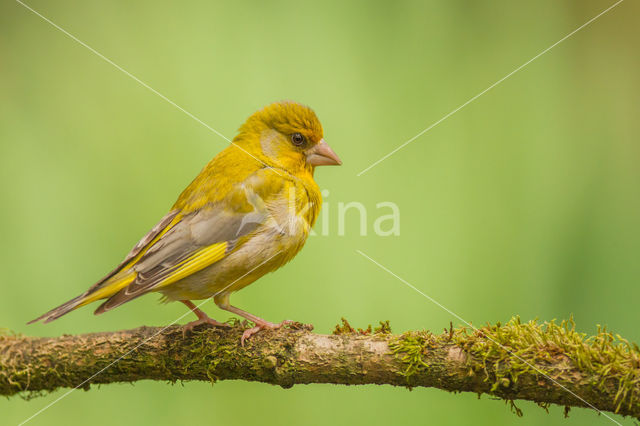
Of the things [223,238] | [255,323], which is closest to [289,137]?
[223,238]

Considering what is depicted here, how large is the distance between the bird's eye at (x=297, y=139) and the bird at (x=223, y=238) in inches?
4.3

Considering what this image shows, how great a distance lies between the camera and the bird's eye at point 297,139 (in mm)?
3039

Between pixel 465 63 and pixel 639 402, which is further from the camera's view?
pixel 465 63

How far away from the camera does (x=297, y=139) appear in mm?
3047

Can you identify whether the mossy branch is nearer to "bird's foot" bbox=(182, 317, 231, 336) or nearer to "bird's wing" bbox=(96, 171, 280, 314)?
"bird's foot" bbox=(182, 317, 231, 336)

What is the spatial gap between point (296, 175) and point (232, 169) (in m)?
0.36

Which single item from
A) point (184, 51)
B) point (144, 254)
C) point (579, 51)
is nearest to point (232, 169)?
point (144, 254)

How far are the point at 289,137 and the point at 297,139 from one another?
0.05 metres

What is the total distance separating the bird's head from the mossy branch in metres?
1.06

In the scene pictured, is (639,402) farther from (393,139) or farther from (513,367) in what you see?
(393,139)

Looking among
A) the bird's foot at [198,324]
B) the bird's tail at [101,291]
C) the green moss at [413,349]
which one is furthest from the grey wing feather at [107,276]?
the green moss at [413,349]

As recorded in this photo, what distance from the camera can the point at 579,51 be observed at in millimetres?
3721

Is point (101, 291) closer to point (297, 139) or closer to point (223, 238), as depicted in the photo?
point (223, 238)

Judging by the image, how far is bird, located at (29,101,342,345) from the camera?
2311 millimetres
